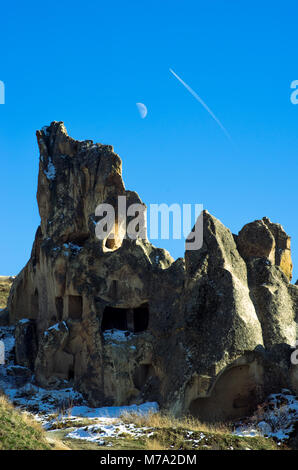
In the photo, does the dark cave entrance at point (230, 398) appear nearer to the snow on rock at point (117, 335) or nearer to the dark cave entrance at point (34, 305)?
the snow on rock at point (117, 335)

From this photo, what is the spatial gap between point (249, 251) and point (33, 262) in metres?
13.1

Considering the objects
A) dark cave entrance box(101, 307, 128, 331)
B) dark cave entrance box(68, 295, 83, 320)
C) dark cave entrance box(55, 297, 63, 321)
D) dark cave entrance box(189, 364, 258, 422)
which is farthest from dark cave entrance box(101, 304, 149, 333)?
dark cave entrance box(189, 364, 258, 422)

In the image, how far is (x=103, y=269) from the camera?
31.4 metres

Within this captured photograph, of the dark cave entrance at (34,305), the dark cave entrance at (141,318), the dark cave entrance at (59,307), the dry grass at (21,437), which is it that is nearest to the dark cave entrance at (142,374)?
the dark cave entrance at (141,318)

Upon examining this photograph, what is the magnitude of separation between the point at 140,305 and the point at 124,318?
1396mm

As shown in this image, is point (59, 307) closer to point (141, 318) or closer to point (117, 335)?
point (117, 335)

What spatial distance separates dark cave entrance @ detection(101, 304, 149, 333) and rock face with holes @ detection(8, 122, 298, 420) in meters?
0.05

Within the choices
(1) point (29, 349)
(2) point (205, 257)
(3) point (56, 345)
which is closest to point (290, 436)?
(2) point (205, 257)

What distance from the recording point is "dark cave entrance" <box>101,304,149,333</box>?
3131 centimetres

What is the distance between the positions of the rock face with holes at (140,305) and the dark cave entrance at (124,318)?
50mm

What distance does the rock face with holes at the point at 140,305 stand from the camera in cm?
2480

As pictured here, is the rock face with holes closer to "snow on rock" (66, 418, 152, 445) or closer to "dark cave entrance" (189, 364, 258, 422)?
"dark cave entrance" (189, 364, 258, 422)
